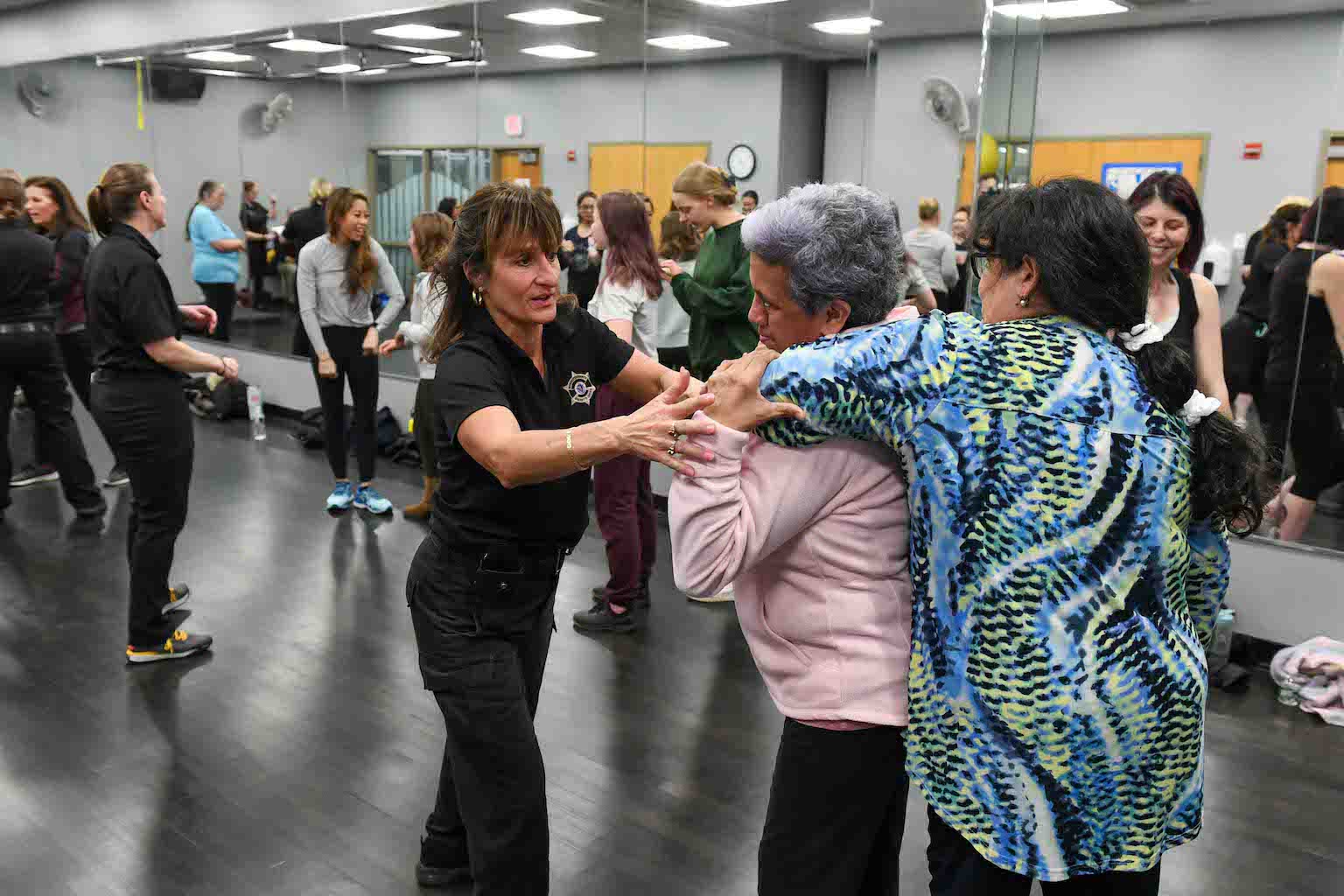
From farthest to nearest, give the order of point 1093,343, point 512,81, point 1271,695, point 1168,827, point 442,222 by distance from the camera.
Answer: point 512,81 → point 442,222 → point 1271,695 → point 1168,827 → point 1093,343

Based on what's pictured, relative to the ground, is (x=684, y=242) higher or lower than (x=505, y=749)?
higher

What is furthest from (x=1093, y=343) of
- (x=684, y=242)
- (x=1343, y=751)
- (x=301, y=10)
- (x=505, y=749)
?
(x=301, y=10)

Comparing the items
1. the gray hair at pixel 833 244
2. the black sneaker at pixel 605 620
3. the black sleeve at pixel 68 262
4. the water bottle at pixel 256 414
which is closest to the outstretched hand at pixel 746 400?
the gray hair at pixel 833 244

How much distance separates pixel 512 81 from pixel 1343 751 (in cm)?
575

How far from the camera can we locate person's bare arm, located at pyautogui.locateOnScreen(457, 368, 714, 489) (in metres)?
1.43

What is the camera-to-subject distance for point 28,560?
16.4 feet

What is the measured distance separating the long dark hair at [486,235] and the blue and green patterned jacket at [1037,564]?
0.82m

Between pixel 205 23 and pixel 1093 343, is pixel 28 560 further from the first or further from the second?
pixel 205 23

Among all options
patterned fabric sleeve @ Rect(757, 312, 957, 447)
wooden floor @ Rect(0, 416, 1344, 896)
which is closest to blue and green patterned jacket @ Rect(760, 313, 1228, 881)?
patterned fabric sleeve @ Rect(757, 312, 957, 447)

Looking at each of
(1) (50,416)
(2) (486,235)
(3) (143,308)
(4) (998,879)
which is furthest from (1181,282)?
(1) (50,416)

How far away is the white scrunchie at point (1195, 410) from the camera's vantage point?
1313 mm

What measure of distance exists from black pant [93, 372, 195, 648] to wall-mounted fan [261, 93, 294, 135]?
17.0 ft

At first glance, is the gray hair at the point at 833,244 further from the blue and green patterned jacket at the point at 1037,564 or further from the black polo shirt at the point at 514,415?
the black polo shirt at the point at 514,415

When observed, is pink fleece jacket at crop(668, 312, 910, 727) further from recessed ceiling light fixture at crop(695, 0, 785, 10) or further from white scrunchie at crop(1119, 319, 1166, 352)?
recessed ceiling light fixture at crop(695, 0, 785, 10)
